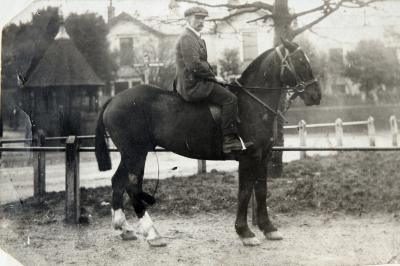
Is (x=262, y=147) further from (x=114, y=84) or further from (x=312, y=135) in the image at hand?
(x=312, y=135)

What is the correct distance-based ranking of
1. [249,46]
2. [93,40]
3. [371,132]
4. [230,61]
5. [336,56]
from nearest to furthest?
[230,61]
[249,46]
[93,40]
[336,56]
[371,132]

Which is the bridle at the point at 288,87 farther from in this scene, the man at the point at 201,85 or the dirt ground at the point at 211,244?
the dirt ground at the point at 211,244

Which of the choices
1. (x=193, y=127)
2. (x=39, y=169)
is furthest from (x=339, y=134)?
(x=39, y=169)

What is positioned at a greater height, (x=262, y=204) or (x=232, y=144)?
(x=232, y=144)

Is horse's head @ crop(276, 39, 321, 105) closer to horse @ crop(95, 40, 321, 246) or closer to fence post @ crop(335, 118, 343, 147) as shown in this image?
horse @ crop(95, 40, 321, 246)

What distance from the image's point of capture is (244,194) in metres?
5.11

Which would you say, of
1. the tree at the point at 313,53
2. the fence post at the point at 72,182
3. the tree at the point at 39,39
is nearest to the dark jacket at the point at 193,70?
the tree at the point at 39,39

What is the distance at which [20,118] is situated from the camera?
5625mm

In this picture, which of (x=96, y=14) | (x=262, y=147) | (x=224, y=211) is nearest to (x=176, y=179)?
(x=224, y=211)

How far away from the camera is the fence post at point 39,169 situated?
6.49 metres

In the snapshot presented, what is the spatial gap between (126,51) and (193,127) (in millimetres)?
1744

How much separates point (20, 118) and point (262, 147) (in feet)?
10.7

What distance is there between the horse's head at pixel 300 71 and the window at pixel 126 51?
2.09 metres

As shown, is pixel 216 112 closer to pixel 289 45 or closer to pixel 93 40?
pixel 289 45
